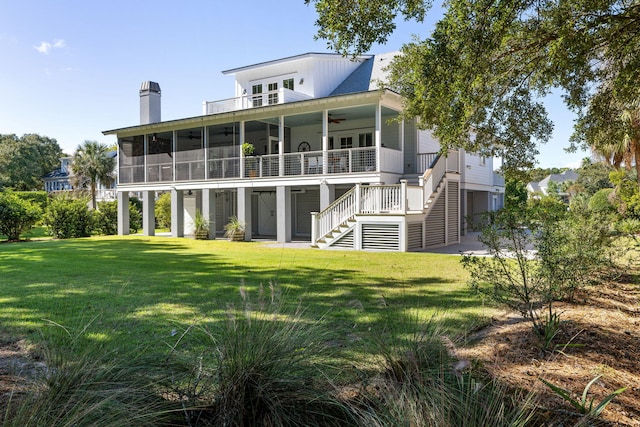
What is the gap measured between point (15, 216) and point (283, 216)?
12.6 meters

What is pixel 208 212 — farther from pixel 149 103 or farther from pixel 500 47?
pixel 500 47

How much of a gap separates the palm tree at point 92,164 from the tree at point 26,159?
50.8 ft

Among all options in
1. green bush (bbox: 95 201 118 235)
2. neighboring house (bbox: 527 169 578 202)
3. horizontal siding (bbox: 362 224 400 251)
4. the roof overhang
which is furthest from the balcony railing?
neighboring house (bbox: 527 169 578 202)

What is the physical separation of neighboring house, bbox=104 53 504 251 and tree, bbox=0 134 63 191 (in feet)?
115

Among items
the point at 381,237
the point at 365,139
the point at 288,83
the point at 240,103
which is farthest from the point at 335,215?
the point at 288,83

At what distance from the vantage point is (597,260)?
586cm

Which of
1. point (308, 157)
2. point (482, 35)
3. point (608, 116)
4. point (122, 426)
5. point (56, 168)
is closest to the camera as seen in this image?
point (122, 426)

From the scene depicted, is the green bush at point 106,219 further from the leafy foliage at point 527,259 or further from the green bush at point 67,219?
the leafy foliage at point 527,259

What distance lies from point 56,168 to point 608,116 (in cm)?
6925

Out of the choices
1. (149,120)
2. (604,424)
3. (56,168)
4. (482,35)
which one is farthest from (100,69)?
(56,168)

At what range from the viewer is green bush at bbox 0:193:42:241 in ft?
64.3

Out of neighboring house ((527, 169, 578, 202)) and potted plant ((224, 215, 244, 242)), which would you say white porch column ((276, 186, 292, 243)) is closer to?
Result: potted plant ((224, 215, 244, 242))

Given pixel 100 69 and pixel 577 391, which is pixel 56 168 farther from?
pixel 577 391

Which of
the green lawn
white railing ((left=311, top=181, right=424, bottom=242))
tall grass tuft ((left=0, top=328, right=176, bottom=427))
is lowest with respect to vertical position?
the green lawn
